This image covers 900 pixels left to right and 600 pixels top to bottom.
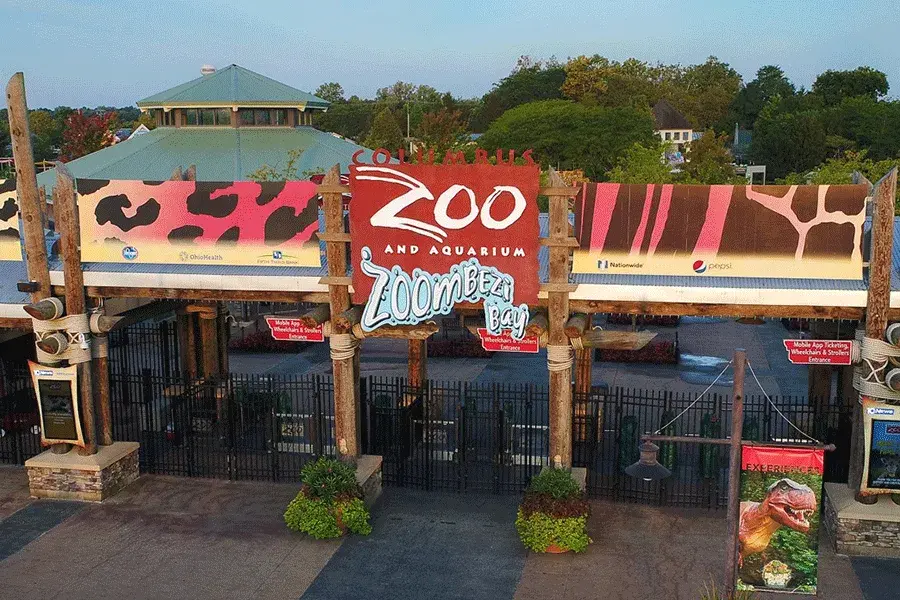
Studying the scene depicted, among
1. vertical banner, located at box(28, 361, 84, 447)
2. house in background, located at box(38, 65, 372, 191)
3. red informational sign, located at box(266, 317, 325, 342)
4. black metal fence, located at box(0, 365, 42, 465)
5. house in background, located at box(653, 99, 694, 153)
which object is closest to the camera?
red informational sign, located at box(266, 317, 325, 342)

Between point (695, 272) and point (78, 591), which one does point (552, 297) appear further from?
point (78, 591)

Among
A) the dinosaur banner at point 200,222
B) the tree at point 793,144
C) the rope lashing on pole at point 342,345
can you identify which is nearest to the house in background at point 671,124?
the tree at point 793,144

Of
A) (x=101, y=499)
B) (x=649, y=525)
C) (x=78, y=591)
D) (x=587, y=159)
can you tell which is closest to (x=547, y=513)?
(x=649, y=525)

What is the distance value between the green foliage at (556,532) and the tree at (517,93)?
98.3 m

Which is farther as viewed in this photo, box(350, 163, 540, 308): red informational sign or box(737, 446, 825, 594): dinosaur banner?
box(350, 163, 540, 308): red informational sign

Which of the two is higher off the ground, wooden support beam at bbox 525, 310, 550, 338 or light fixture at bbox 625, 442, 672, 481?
wooden support beam at bbox 525, 310, 550, 338

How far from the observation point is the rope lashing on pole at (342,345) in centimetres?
1622

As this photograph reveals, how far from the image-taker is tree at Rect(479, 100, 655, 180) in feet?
219

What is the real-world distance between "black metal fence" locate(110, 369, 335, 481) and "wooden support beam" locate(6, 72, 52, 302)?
10.3ft

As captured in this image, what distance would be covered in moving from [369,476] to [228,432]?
404 cm

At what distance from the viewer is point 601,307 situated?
15477mm

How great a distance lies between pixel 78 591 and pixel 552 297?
883 centimetres

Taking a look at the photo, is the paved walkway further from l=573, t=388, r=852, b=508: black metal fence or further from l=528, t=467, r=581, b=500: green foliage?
l=528, t=467, r=581, b=500: green foliage

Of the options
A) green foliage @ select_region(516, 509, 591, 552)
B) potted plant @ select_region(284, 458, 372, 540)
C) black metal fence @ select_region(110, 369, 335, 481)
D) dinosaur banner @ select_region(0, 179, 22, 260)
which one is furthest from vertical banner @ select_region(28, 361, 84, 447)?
green foliage @ select_region(516, 509, 591, 552)
